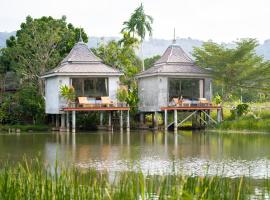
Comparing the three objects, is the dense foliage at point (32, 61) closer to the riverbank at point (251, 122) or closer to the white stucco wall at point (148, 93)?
the white stucco wall at point (148, 93)

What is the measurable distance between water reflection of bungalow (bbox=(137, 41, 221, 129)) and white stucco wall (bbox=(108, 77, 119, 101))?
194 cm

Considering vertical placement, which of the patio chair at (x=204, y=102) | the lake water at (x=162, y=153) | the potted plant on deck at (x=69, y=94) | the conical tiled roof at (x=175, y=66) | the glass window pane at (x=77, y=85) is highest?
the conical tiled roof at (x=175, y=66)

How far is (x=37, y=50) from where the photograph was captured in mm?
41469

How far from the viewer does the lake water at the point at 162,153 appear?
56.7 feet

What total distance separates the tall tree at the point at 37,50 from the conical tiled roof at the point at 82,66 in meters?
2.72

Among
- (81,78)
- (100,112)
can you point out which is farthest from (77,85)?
(100,112)

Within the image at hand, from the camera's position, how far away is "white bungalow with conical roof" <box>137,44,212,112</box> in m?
37.8

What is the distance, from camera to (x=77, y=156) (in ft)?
70.3

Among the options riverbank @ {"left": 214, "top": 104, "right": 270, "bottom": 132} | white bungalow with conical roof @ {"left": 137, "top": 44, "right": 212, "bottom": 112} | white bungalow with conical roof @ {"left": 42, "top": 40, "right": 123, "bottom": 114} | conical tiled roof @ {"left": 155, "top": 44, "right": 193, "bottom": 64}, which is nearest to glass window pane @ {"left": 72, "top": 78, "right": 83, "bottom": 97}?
white bungalow with conical roof @ {"left": 42, "top": 40, "right": 123, "bottom": 114}

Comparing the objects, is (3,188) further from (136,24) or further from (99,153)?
(136,24)

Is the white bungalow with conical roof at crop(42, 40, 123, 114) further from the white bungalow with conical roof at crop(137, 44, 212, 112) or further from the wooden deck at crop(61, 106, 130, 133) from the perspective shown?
the white bungalow with conical roof at crop(137, 44, 212, 112)

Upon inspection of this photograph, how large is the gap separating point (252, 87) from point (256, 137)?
1192cm

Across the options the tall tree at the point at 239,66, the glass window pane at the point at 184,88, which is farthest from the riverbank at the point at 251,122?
the tall tree at the point at 239,66

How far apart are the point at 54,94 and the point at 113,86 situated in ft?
11.7
